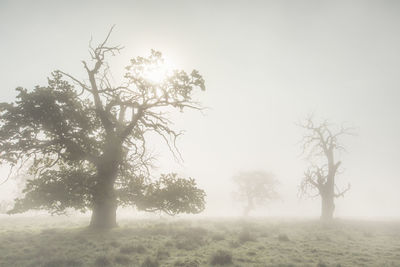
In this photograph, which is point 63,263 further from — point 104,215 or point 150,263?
point 104,215

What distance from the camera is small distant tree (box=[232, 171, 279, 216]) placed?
54.9 m

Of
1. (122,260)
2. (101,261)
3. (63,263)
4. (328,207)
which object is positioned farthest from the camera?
(328,207)

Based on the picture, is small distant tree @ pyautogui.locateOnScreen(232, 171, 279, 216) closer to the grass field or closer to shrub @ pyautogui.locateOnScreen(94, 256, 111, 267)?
the grass field

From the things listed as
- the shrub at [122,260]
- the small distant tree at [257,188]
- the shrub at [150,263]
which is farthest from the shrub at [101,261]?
the small distant tree at [257,188]

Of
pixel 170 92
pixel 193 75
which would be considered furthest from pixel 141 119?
pixel 193 75

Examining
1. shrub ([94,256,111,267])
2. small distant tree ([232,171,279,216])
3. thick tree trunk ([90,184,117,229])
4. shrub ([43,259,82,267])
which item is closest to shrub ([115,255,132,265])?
shrub ([94,256,111,267])

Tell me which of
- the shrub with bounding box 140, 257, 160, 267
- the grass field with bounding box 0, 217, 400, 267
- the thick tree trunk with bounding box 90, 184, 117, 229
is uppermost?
the thick tree trunk with bounding box 90, 184, 117, 229

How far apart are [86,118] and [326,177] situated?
27.6 m

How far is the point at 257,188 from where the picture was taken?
5488 cm

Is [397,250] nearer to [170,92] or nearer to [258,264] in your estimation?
[258,264]

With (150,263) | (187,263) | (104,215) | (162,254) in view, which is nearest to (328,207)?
(162,254)

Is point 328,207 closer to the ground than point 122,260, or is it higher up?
higher up

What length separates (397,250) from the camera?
40.9ft

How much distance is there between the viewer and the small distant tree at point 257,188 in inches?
2160
